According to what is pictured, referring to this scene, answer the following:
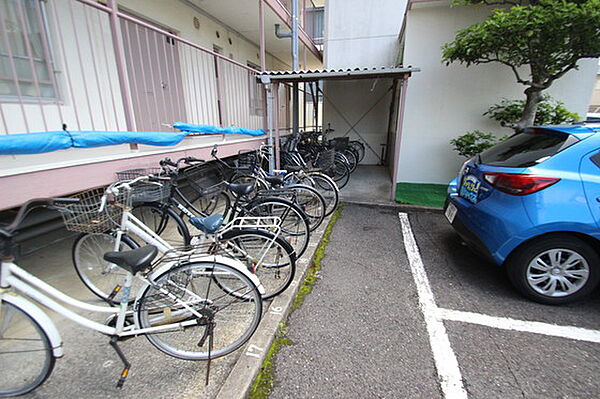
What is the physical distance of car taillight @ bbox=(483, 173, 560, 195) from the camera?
2.29 meters

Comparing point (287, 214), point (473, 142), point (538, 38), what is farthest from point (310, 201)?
point (538, 38)

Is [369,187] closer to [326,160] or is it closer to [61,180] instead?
[326,160]

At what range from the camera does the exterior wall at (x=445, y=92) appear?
5.36 meters

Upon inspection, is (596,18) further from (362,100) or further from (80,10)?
(80,10)

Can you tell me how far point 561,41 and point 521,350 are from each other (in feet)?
14.4

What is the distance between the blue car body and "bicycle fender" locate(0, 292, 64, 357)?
331 cm

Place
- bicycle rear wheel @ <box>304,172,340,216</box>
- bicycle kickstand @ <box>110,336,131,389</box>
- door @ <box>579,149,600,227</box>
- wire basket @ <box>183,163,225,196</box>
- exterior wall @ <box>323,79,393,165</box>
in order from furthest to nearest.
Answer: exterior wall @ <box>323,79,393,165</box>, bicycle rear wheel @ <box>304,172,340,216</box>, wire basket @ <box>183,163,225,196</box>, door @ <box>579,149,600,227</box>, bicycle kickstand @ <box>110,336,131,389</box>

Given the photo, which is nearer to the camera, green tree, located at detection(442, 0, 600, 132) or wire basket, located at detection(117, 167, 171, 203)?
wire basket, located at detection(117, 167, 171, 203)

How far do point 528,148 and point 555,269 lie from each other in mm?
1120

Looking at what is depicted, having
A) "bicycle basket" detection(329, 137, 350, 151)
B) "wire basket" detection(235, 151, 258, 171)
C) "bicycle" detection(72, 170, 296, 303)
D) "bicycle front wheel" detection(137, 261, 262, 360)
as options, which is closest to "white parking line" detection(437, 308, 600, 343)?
"bicycle" detection(72, 170, 296, 303)

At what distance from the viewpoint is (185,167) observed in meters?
3.50

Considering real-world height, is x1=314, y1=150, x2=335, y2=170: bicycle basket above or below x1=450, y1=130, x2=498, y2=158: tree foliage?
below

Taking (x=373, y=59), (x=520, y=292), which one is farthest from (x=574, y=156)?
(x=373, y=59)

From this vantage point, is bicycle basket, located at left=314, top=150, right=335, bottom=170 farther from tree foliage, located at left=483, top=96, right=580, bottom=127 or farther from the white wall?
the white wall
